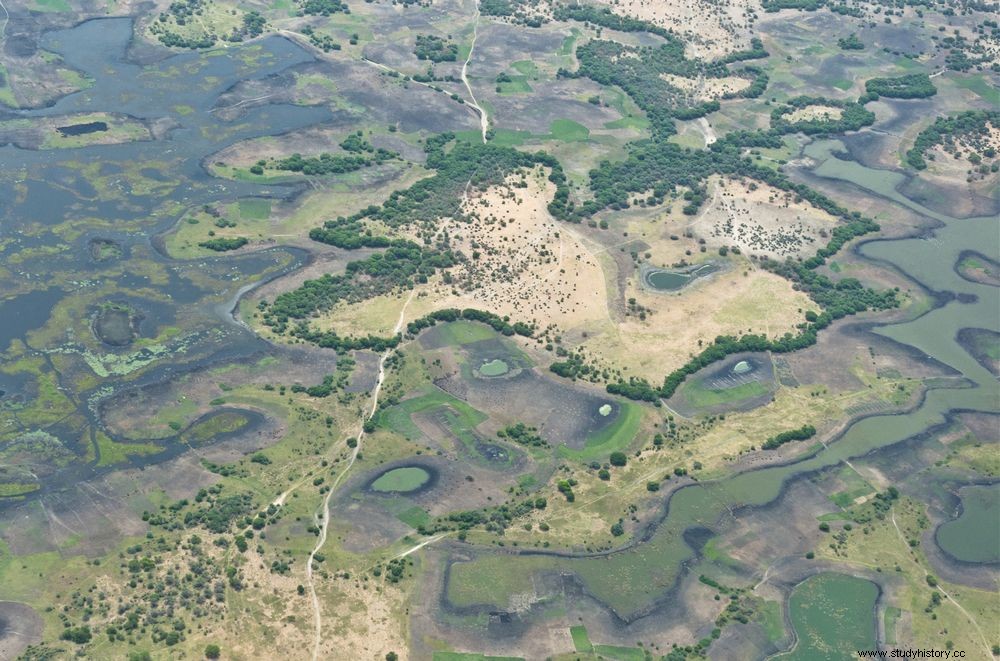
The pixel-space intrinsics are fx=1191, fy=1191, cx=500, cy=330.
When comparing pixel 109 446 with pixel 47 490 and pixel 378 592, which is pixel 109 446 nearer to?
pixel 47 490

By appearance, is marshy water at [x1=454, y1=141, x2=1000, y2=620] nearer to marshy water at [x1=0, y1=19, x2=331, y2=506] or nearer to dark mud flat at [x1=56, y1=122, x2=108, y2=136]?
marshy water at [x1=0, y1=19, x2=331, y2=506]

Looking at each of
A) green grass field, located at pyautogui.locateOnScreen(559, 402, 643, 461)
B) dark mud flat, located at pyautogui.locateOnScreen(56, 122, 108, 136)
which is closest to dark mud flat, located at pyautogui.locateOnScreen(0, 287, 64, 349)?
dark mud flat, located at pyautogui.locateOnScreen(56, 122, 108, 136)

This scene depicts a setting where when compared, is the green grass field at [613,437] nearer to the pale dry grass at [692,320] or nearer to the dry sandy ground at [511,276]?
the pale dry grass at [692,320]

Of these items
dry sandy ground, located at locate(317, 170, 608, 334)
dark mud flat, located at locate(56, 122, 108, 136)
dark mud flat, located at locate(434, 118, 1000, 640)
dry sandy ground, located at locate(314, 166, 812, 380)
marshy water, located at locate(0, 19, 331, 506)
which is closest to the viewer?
dark mud flat, located at locate(434, 118, 1000, 640)

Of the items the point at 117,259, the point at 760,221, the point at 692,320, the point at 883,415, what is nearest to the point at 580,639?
the point at 883,415

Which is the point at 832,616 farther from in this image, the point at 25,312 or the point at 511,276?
the point at 25,312

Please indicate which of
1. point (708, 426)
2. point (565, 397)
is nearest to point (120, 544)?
point (565, 397)
